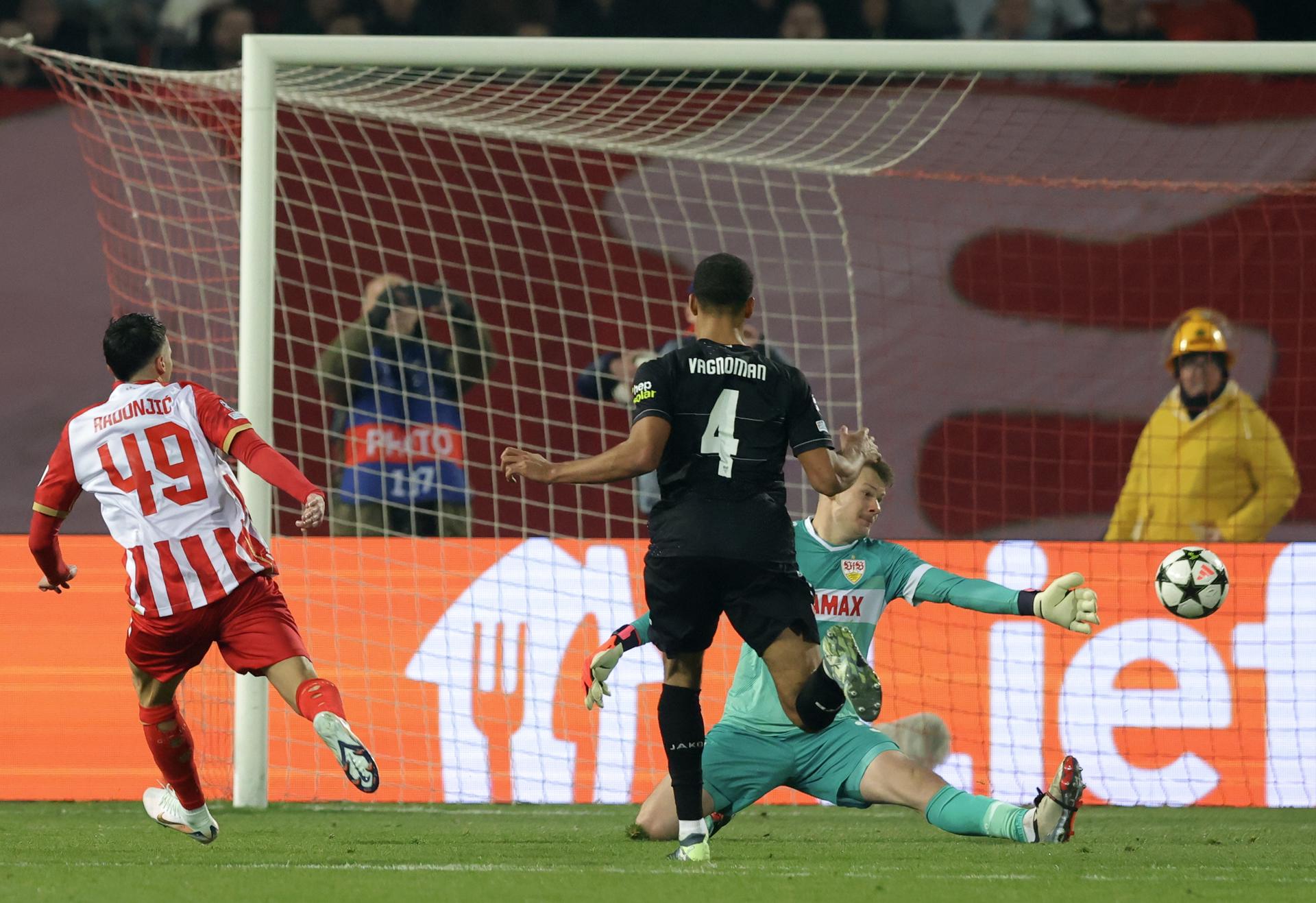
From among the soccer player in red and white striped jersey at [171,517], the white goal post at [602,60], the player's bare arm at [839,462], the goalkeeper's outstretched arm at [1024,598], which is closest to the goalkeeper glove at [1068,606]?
the goalkeeper's outstretched arm at [1024,598]

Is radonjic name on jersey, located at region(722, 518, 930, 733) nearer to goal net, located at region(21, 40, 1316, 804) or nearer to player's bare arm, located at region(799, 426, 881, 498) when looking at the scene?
player's bare arm, located at region(799, 426, 881, 498)

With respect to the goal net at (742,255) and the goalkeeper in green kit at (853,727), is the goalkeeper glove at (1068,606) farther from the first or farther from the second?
the goal net at (742,255)

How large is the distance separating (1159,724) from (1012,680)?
660 millimetres

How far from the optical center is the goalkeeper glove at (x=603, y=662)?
19.2 feet

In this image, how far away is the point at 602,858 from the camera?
5570 mm

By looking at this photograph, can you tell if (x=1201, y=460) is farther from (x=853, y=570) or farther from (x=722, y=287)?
(x=722, y=287)

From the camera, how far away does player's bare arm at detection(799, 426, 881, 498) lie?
525 centimetres

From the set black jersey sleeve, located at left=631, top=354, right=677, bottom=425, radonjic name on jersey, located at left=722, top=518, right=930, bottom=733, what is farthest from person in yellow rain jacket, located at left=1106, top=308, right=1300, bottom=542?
black jersey sleeve, located at left=631, top=354, right=677, bottom=425

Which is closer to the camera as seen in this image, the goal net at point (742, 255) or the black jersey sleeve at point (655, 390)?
the black jersey sleeve at point (655, 390)

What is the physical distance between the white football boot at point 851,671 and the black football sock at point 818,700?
96 cm

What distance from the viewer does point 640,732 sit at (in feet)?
26.1

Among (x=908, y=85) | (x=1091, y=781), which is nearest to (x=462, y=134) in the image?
(x=908, y=85)

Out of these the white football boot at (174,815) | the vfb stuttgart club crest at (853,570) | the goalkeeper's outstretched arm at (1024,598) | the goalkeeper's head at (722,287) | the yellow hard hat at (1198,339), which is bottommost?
the white football boot at (174,815)

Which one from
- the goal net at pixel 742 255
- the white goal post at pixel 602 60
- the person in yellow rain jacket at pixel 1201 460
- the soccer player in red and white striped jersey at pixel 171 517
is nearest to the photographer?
the soccer player in red and white striped jersey at pixel 171 517
